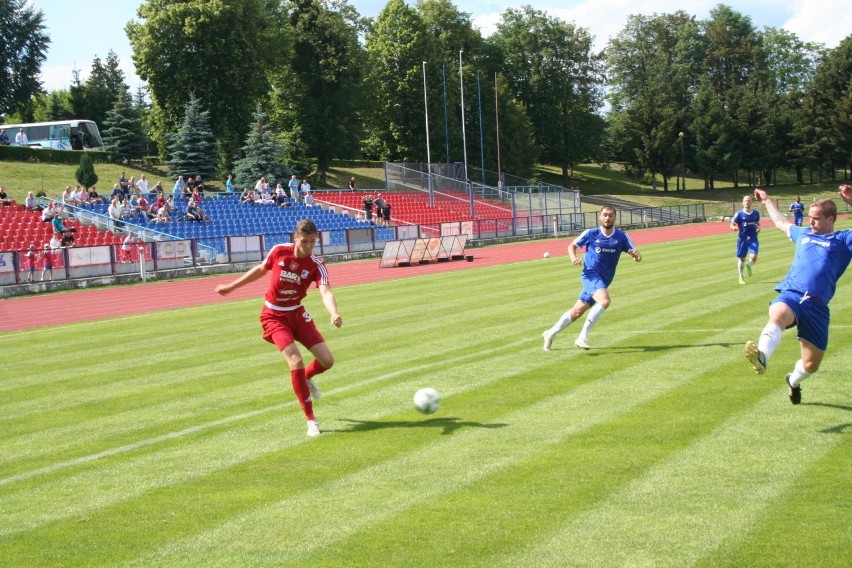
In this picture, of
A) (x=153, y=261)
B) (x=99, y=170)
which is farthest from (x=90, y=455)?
(x=99, y=170)

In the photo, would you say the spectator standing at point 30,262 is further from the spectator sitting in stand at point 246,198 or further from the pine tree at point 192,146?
the pine tree at point 192,146

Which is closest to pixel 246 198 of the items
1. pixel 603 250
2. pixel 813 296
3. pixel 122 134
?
pixel 122 134

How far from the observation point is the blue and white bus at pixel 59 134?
71.2m

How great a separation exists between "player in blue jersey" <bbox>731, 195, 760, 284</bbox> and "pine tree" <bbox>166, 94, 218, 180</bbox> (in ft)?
134

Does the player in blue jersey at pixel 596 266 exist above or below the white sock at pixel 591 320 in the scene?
above

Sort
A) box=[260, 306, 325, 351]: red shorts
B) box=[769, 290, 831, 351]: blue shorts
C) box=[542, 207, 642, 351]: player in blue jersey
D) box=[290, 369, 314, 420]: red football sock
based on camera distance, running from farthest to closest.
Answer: box=[542, 207, 642, 351]: player in blue jersey
box=[260, 306, 325, 351]: red shorts
box=[290, 369, 314, 420]: red football sock
box=[769, 290, 831, 351]: blue shorts

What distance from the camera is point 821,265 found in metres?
8.84

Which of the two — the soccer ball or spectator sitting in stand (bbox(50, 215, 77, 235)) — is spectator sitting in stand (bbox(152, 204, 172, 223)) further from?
the soccer ball

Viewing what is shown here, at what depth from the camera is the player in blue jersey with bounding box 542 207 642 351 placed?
1369 centimetres

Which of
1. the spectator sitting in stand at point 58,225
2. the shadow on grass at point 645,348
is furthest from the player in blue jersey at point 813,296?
the spectator sitting in stand at point 58,225

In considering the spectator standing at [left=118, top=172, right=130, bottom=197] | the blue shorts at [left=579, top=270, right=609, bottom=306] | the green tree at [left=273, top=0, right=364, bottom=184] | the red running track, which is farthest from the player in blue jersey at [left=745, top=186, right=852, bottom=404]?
the green tree at [left=273, top=0, right=364, bottom=184]

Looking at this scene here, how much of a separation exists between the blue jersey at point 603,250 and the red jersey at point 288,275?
18.4 feet

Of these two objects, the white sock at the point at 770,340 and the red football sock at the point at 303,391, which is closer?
the white sock at the point at 770,340

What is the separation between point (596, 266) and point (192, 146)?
1909 inches
